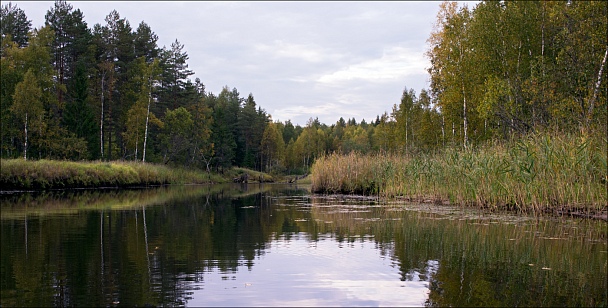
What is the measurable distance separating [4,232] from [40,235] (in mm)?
908

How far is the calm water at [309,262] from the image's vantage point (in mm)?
4914

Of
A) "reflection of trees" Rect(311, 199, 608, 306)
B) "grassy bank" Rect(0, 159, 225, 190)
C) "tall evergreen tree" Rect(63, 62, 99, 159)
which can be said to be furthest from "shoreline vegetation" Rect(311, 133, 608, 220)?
"tall evergreen tree" Rect(63, 62, 99, 159)

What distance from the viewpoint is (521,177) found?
12.3 meters

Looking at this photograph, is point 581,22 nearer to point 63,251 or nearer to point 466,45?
point 466,45

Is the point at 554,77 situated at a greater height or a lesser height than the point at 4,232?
greater

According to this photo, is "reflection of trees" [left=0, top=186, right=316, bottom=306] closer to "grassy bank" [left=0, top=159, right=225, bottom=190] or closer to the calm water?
the calm water

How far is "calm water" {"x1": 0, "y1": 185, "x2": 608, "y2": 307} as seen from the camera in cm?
491

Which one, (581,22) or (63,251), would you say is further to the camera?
(581,22)

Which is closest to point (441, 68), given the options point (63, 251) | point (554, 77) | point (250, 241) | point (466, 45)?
point (466, 45)

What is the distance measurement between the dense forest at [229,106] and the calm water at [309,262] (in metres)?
5.30

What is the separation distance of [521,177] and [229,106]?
234ft

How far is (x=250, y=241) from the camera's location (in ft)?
29.6

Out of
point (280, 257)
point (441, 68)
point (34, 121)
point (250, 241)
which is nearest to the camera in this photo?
point (280, 257)

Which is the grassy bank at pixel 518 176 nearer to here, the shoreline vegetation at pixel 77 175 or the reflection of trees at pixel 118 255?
the reflection of trees at pixel 118 255
